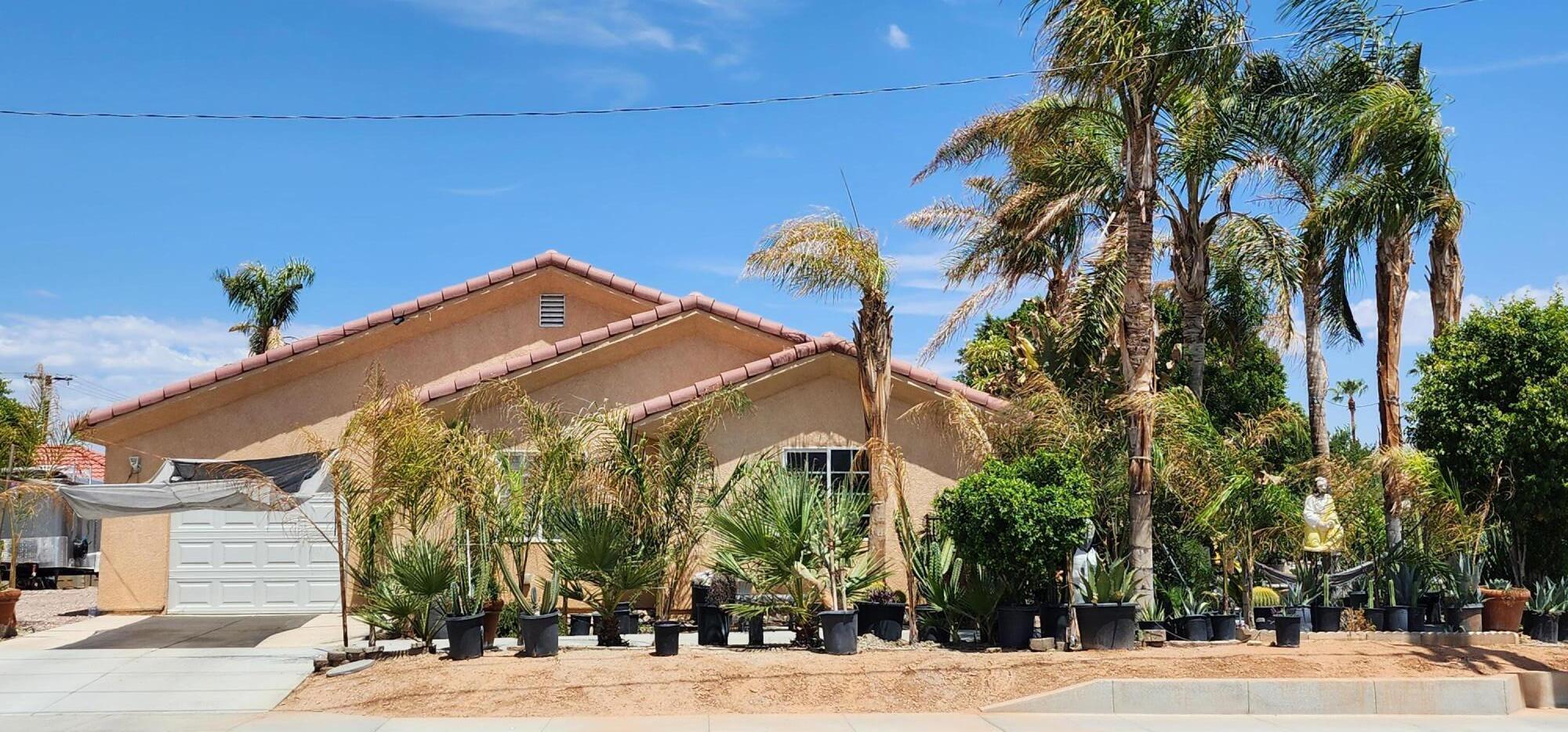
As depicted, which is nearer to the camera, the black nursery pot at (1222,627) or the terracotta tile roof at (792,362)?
the black nursery pot at (1222,627)

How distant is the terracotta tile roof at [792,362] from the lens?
50.6 ft

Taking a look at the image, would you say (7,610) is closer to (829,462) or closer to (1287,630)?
(829,462)

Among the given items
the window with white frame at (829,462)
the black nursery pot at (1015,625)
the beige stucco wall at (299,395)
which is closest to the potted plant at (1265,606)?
the black nursery pot at (1015,625)

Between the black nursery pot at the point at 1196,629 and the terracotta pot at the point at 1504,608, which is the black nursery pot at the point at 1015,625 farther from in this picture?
the terracotta pot at the point at 1504,608

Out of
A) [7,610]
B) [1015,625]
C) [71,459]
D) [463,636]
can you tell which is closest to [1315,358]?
[1015,625]

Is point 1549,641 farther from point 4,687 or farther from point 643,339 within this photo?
point 4,687

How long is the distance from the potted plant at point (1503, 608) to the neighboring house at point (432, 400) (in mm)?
5925

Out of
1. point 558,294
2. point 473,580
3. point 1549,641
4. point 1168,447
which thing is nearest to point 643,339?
point 558,294

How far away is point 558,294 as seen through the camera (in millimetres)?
20016

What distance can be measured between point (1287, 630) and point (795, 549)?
504cm

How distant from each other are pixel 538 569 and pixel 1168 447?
8.25 m

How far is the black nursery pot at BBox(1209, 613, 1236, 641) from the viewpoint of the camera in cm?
1288

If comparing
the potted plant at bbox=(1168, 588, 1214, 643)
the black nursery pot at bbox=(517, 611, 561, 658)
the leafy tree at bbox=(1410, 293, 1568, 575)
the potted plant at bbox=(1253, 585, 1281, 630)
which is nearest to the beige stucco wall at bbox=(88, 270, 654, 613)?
the black nursery pot at bbox=(517, 611, 561, 658)

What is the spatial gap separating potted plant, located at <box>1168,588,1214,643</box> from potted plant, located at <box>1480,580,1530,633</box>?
298cm
